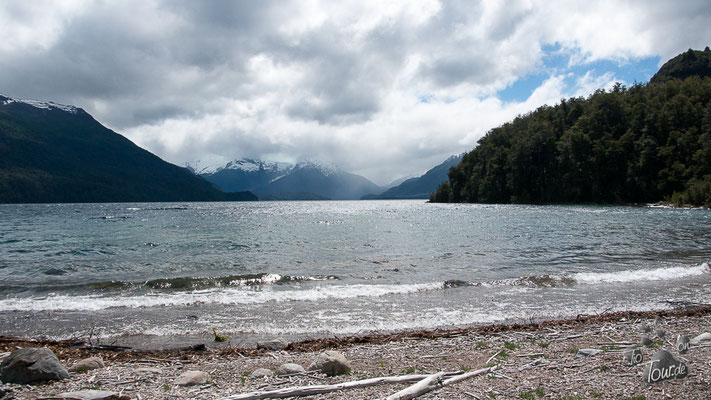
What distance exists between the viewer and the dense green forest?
Answer: 97588 mm

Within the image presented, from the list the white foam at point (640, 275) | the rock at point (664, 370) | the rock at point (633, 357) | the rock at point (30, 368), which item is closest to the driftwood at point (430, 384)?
the rock at point (664, 370)

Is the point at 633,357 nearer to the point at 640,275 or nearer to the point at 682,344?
the point at 682,344

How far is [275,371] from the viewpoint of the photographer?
26.1ft

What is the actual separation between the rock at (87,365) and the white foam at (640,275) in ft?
66.3

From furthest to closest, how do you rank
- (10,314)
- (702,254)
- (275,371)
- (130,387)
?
(702,254)
(10,314)
(275,371)
(130,387)

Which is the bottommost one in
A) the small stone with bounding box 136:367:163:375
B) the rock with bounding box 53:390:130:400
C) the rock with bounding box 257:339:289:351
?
the rock with bounding box 257:339:289:351

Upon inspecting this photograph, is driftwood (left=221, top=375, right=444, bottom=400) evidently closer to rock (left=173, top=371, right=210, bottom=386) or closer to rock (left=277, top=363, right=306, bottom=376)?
rock (left=277, top=363, right=306, bottom=376)

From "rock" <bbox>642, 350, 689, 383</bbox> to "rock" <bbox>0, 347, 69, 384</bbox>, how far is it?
11756 mm

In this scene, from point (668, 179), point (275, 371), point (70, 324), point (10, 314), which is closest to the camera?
point (275, 371)

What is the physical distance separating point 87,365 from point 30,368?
1.17m

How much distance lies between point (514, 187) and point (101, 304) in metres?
140

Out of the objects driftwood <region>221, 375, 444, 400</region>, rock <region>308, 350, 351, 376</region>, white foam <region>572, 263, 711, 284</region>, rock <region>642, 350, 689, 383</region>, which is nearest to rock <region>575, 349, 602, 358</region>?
rock <region>642, 350, 689, 383</region>

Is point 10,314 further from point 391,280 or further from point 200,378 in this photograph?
point 391,280

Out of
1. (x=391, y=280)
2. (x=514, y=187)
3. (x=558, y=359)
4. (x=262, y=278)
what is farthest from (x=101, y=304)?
(x=514, y=187)
